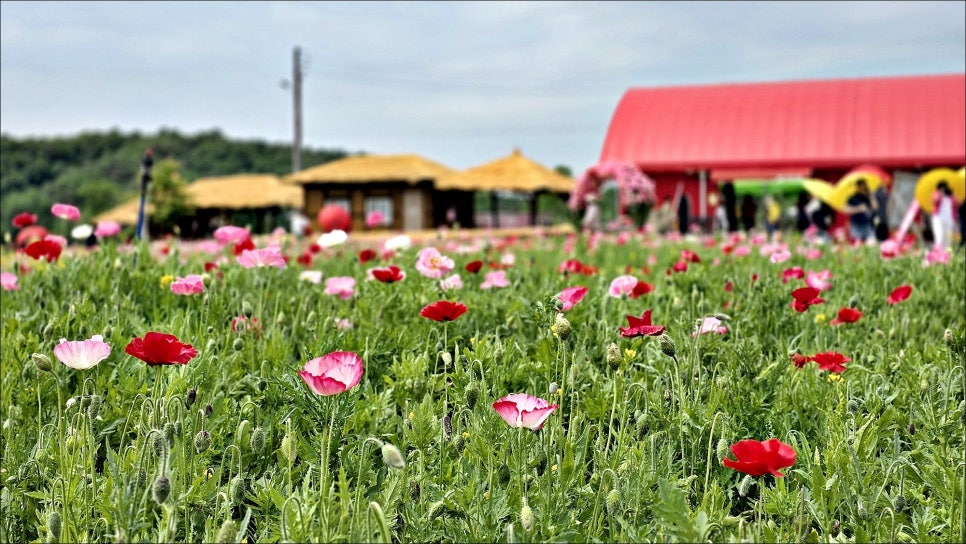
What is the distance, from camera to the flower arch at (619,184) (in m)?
23.4

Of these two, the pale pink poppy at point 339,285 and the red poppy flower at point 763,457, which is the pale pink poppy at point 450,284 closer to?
the pale pink poppy at point 339,285

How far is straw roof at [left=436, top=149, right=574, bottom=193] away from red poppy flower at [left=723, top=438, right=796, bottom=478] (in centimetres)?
3187

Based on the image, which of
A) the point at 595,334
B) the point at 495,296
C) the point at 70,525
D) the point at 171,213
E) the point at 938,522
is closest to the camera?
the point at 70,525

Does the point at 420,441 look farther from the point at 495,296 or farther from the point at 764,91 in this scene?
the point at 764,91

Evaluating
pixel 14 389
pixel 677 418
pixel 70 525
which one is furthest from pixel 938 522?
pixel 14 389

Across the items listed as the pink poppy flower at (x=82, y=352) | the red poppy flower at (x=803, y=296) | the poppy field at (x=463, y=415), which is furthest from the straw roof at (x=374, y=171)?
the pink poppy flower at (x=82, y=352)

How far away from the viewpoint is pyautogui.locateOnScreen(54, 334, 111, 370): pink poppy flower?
2.19 meters

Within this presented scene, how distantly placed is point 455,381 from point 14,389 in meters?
1.47

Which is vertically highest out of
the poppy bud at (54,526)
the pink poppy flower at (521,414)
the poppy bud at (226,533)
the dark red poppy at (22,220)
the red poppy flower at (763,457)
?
the dark red poppy at (22,220)

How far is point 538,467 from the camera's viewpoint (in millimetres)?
2439

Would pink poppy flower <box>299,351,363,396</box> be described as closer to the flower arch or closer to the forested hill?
the flower arch

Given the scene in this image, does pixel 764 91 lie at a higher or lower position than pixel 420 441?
higher

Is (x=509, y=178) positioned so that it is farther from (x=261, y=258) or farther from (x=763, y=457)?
(x=763, y=457)

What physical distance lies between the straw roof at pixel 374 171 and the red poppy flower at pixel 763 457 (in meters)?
33.8
